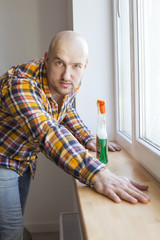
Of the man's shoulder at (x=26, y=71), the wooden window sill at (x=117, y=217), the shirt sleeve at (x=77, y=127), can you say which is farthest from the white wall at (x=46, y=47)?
the wooden window sill at (x=117, y=217)

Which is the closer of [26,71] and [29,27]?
[26,71]

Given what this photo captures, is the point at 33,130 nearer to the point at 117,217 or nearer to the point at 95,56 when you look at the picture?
the point at 117,217

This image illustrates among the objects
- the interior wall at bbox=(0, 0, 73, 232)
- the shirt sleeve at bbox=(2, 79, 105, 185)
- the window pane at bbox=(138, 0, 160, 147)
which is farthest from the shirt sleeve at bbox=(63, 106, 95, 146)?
the interior wall at bbox=(0, 0, 73, 232)

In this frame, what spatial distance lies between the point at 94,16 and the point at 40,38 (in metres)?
0.54

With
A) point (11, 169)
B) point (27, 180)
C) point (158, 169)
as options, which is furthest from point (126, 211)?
point (27, 180)

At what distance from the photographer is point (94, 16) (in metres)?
1.60

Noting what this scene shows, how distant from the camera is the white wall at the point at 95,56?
159 cm

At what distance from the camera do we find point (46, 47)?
2010 mm

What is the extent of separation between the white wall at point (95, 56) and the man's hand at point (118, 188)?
85 cm

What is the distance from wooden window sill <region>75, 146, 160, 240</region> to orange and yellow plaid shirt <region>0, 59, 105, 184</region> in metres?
0.08

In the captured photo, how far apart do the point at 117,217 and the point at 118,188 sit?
0.41 ft

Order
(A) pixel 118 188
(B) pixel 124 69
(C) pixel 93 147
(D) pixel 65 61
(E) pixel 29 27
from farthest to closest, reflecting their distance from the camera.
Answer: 1. (E) pixel 29 27
2. (B) pixel 124 69
3. (C) pixel 93 147
4. (D) pixel 65 61
5. (A) pixel 118 188

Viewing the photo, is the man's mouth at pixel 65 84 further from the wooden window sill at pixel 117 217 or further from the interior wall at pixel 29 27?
the interior wall at pixel 29 27

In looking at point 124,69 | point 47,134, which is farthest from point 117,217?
point 124,69
